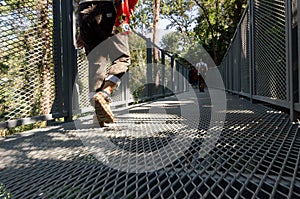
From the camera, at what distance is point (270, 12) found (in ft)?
9.29

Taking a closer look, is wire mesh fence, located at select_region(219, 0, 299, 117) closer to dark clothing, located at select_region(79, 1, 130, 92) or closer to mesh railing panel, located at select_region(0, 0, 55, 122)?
dark clothing, located at select_region(79, 1, 130, 92)

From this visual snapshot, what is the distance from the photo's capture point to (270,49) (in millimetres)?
2771

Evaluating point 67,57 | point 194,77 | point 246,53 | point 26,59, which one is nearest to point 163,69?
point 246,53

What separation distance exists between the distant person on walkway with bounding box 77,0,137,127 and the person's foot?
0.15m

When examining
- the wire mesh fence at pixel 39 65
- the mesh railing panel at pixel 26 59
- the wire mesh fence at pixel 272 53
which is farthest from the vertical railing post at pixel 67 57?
the wire mesh fence at pixel 272 53

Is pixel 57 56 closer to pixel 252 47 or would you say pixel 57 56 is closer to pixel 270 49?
pixel 270 49

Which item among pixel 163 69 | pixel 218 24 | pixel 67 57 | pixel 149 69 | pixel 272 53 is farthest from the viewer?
pixel 218 24

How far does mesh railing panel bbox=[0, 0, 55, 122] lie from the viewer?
7.09 ft

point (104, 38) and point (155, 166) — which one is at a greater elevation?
point (104, 38)

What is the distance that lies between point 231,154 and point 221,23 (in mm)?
19237

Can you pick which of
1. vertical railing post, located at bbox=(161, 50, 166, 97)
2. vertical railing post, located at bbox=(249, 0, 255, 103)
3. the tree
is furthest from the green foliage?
vertical railing post, located at bbox=(249, 0, 255, 103)

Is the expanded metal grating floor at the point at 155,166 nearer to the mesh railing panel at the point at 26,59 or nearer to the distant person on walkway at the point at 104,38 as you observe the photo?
the mesh railing panel at the point at 26,59

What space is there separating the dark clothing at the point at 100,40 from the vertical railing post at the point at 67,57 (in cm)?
33

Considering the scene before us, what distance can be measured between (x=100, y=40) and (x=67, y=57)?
463mm
